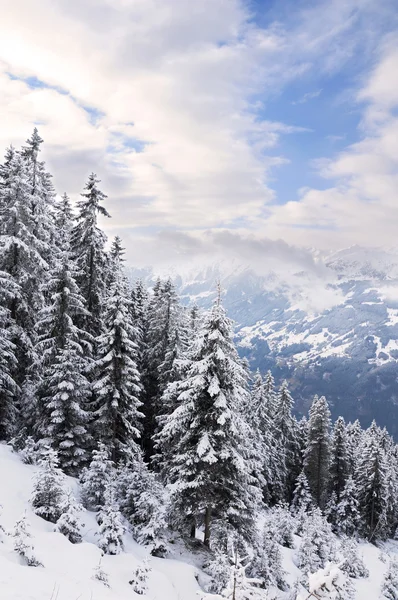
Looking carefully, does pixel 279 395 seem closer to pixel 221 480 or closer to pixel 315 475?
pixel 315 475

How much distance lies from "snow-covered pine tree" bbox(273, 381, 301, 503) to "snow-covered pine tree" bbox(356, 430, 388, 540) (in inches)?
347

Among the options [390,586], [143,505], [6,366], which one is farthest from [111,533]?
[390,586]

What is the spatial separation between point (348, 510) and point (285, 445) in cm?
974

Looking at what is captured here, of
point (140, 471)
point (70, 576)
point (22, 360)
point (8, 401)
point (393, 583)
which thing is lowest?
point (393, 583)

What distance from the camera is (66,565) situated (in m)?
9.09

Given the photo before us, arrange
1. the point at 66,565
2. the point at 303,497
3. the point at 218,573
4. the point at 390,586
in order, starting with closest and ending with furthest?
the point at 66,565, the point at 218,573, the point at 390,586, the point at 303,497

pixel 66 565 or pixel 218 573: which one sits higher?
pixel 66 565

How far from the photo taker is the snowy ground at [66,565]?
7.07 m

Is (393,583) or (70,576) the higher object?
(70,576)

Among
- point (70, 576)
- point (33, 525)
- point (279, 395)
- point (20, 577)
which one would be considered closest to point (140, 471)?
point (33, 525)

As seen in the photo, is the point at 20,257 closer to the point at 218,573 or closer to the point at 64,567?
the point at 64,567

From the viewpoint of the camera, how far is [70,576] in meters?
8.44

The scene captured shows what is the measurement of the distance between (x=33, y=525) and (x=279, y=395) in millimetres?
41223

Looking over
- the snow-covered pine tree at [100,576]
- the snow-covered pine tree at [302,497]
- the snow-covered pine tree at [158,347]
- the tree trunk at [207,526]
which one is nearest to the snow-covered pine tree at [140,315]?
the snow-covered pine tree at [158,347]
